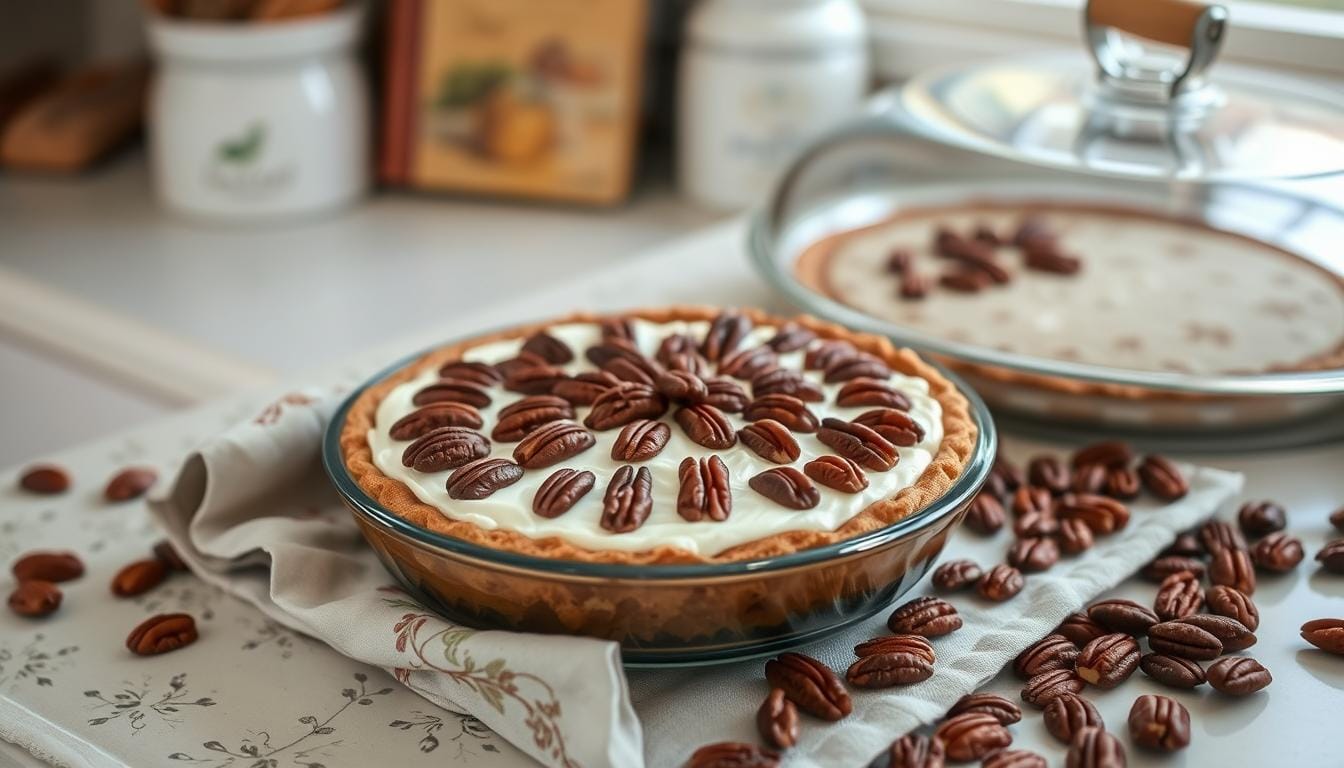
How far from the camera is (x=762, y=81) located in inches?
69.5

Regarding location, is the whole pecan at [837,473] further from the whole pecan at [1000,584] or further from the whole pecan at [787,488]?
the whole pecan at [1000,584]

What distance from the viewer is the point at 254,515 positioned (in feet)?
A: 3.32

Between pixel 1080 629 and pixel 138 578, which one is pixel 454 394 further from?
pixel 1080 629

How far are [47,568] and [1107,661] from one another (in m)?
0.70

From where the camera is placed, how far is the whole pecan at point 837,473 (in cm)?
82

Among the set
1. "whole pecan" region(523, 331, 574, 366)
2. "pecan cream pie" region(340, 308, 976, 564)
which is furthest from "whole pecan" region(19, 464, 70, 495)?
"whole pecan" region(523, 331, 574, 366)

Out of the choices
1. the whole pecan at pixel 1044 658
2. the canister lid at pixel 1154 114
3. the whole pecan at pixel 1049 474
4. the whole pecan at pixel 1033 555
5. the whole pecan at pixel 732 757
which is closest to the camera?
the whole pecan at pixel 732 757

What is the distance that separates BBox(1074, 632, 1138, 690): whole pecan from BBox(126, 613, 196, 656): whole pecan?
21.9 inches

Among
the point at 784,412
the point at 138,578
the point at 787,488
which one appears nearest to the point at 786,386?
Answer: the point at 784,412

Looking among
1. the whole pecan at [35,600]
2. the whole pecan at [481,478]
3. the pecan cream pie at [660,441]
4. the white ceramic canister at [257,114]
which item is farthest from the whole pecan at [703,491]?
the white ceramic canister at [257,114]

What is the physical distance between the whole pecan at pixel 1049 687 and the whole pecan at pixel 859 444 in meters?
0.15

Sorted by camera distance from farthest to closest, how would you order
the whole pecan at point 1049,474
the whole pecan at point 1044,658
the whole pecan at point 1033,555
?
the whole pecan at point 1049,474, the whole pecan at point 1033,555, the whole pecan at point 1044,658

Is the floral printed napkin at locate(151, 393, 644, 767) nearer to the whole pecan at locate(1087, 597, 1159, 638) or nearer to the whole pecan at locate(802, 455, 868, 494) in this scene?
the whole pecan at locate(802, 455, 868, 494)

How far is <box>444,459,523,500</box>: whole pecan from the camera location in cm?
82
